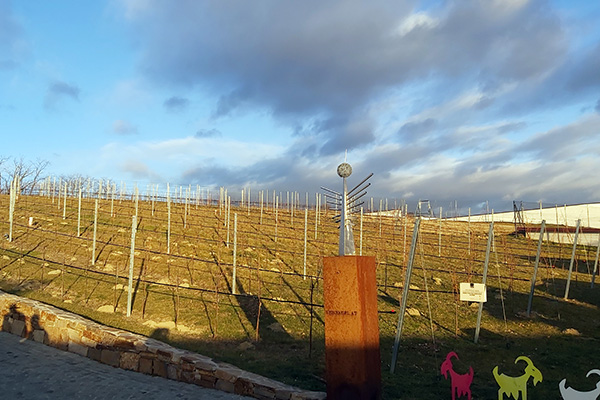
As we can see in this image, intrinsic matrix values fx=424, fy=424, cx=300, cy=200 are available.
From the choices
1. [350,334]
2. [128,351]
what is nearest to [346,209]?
[350,334]

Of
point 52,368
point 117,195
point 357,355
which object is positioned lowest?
point 52,368

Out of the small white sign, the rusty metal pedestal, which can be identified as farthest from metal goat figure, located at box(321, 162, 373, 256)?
the small white sign

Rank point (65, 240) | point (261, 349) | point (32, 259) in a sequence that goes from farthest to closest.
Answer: point (65, 240) < point (32, 259) < point (261, 349)

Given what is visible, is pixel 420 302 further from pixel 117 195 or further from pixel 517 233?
pixel 117 195

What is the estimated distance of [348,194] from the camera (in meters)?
6.82

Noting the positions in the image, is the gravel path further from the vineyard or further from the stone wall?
the vineyard

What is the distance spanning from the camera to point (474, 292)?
362 inches

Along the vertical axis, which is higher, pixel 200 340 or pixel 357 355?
pixel 357 355

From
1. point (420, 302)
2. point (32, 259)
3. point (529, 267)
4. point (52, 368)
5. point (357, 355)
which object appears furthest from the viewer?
point (529, 267)

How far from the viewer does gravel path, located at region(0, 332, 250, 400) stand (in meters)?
6.67

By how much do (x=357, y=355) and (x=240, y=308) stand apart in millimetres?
6420

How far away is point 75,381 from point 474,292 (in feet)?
26.0

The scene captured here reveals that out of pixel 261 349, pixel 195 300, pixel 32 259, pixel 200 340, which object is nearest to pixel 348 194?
pixel 261 349

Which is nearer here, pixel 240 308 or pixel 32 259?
pixel 240 308
